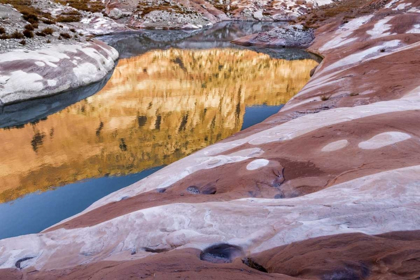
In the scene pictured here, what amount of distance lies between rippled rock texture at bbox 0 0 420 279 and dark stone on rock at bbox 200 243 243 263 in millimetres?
20

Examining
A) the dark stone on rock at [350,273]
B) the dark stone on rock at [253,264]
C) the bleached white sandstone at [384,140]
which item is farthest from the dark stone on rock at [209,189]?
the dark stone on rock at [350,273]

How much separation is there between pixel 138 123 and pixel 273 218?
18.8m

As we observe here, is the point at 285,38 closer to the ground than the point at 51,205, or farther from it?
farther from it

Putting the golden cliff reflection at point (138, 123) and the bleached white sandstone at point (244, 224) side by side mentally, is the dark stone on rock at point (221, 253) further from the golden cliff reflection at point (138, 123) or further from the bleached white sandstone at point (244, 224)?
the golden cliff reflection at point (138, 123)

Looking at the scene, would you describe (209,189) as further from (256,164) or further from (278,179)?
(278,179)

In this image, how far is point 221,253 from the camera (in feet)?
19.9

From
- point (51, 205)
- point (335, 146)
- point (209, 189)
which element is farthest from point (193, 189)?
point (51, 205)

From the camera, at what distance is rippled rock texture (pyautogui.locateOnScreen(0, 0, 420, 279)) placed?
5328mm

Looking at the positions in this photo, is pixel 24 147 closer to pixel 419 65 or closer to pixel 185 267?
pixel 185 267

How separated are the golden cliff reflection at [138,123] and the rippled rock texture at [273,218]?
6.60 meters

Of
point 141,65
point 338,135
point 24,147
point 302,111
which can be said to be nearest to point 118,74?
point 141,65

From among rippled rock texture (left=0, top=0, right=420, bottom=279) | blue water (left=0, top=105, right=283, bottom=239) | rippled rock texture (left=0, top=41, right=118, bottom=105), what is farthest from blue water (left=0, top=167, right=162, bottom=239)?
rippled rock texture (left=0, top=41, right=118, bottom=105)

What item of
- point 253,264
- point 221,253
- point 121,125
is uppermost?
point 253,264

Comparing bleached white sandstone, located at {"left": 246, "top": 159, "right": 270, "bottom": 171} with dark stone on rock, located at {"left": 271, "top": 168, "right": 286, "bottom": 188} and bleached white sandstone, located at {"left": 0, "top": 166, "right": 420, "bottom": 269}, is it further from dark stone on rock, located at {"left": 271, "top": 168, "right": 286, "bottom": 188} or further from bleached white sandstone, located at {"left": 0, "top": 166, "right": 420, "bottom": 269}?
bleached white sandstone, located at {"left": 0, "top": 166, "right": 420, "bottom": 269}
